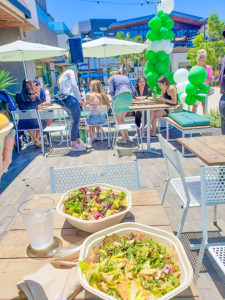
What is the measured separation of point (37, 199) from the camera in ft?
3.79

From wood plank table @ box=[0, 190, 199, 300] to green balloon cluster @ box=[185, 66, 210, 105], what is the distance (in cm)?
439

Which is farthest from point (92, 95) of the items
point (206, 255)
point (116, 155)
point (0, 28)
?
point (0, 28)

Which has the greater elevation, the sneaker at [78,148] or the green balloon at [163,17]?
the green balloon at [163,17]

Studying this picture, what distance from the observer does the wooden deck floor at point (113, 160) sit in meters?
1.92

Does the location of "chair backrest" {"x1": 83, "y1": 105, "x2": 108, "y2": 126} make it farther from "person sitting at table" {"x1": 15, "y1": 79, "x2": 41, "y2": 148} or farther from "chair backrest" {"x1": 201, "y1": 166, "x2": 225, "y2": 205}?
"chair backrest" {"x1": 201, "y1": 166, "x2": 225, "y2": 205}

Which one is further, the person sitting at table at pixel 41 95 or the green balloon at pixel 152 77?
the green balloon at pixel 152 77

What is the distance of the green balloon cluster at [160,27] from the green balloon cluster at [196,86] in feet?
4.94

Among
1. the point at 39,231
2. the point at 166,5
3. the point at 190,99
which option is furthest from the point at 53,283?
the point at 166,5

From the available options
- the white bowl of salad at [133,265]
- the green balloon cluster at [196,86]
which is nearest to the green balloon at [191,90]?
the green balloon cluster at [196,86]

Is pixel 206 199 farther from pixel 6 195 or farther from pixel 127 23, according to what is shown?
pixel 127 23

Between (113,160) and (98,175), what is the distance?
2.86m

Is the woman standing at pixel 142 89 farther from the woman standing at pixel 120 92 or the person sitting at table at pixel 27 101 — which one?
the person sitting at table at pixel 27 101

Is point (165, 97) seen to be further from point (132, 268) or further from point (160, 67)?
point (132, 268)

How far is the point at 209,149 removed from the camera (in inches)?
87.0
